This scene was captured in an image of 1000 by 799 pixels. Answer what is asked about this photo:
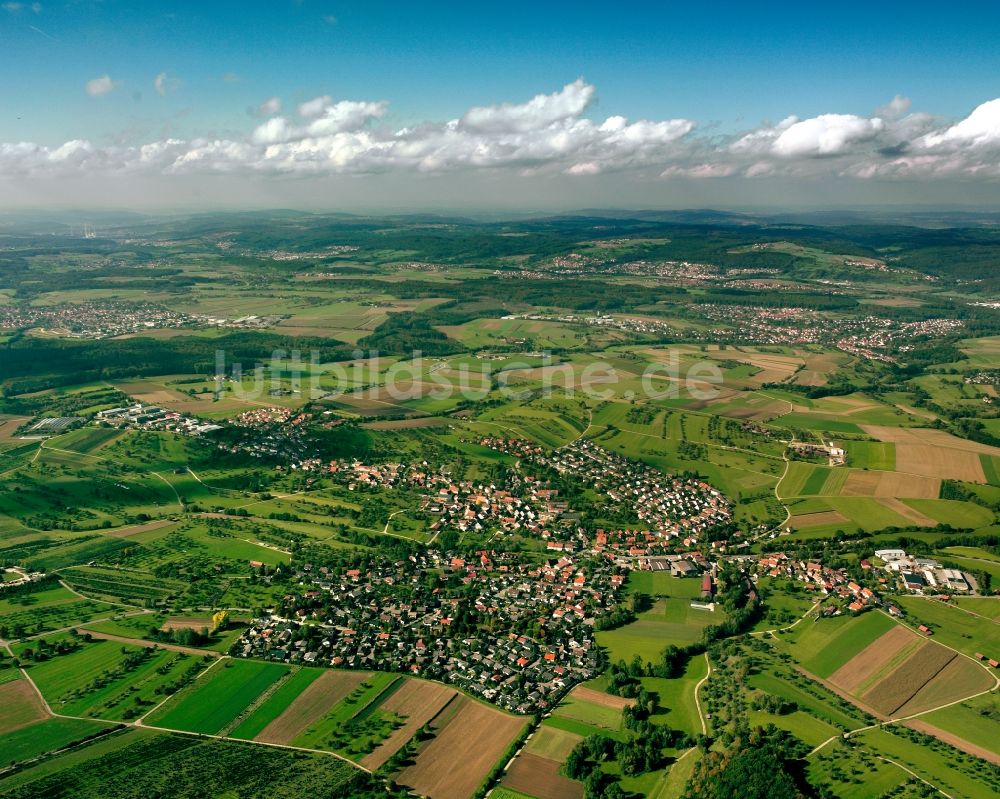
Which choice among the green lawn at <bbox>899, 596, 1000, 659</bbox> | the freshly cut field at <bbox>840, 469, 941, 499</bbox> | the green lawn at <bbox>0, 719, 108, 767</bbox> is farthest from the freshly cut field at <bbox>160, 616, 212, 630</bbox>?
the freshly cut field at <bbox>840, 469, 941, 499</bbox>

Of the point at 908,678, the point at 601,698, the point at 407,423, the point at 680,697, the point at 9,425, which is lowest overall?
the point at 680,697

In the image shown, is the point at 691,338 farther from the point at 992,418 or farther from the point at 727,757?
the point at 727,757

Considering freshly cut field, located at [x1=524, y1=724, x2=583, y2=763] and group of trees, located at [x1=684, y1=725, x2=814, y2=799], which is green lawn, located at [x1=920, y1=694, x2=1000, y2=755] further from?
freshly cut field, located at [x1=524, y1=724, x2=583, y2=763]

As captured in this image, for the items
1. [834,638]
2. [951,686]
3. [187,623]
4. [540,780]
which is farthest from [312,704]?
[951,686]

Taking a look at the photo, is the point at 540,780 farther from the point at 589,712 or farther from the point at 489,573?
the point at 489,573

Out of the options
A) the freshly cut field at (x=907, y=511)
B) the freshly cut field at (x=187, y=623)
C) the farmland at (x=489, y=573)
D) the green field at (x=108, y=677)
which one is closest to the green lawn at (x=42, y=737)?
the farmland at (x=489, y=573)

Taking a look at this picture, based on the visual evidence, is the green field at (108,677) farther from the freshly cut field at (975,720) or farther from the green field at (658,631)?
the freshly cut field at (975,720)

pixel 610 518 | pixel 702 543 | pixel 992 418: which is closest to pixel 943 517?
pixel 702 543
